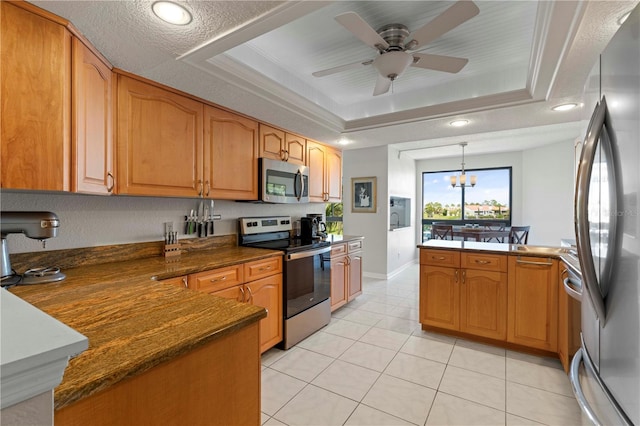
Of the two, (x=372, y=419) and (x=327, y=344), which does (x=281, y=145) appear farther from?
(x=372, y=419)

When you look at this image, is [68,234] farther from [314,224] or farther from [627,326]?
[627,326]

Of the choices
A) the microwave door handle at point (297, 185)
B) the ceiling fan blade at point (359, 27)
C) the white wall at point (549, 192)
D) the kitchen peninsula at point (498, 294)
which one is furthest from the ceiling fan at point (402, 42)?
the white wall at point (549, 192)

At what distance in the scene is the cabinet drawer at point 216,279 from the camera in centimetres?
194

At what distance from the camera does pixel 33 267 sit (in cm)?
175

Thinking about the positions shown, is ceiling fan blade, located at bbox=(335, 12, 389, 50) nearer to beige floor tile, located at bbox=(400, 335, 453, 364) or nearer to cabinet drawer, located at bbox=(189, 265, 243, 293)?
cabinet drawer, located at bbox=(189, 265, 243, 293)

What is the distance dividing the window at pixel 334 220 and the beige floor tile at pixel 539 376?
3.91 meters

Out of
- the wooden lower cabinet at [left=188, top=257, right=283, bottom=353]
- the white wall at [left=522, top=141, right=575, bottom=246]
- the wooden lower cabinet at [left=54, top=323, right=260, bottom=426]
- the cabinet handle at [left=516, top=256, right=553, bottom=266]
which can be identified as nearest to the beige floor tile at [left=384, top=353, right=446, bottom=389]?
A: the wooden lower cabinet at [left=188, top=257, right=283, bottom=353]

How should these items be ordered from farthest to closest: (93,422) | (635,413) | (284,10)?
(284,10) → (635,413) → (93,422)

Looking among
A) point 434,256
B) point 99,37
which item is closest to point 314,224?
point 434,256

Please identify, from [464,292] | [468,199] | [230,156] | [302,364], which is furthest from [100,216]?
[468,199]

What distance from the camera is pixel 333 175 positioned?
13.4ft

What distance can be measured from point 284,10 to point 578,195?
143 centimetres

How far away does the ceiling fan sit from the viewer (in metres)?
1.63

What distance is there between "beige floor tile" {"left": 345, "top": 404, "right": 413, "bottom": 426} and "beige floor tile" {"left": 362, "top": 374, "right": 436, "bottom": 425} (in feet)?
0.12
